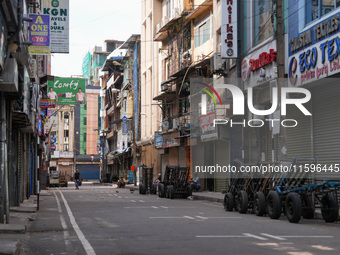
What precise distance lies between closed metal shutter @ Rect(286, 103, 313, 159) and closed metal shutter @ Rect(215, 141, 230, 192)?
32.5 ft

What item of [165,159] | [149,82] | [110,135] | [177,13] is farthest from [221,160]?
[110,135]

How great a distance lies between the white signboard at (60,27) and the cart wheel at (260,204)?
44.2ft

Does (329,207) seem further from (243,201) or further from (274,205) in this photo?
(243,201)

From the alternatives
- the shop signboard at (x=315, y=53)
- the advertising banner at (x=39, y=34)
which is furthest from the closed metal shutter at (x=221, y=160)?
the advertising banner at (x=39, y=34)

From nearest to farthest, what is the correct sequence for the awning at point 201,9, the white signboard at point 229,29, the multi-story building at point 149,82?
the white signboard at point 229,29
the awning at point 201,9
the multi-story building at point 149,82

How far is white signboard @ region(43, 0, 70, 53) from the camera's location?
27.8 meters

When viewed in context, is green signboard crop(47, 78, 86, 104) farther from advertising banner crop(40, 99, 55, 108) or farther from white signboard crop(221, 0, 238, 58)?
white signboard crop(221, 0, 238, 58)

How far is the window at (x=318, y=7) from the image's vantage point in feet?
70.1

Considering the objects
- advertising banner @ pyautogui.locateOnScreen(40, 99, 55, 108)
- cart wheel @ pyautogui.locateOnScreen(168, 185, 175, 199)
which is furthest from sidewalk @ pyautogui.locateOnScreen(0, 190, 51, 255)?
advertising banner @ pyautogui.locateOnScreen(40, 99, 55, 108)

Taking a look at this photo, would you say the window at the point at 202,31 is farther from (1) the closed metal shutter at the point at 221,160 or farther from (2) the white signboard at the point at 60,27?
(2) the white signboard at the point at 60,27

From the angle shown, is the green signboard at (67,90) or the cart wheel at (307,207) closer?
the cart wheel at (307,207)

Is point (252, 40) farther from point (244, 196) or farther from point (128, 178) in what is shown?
point (128, 178)

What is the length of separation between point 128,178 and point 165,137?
75.0 feet

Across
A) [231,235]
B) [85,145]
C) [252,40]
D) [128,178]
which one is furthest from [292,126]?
[85,145]
